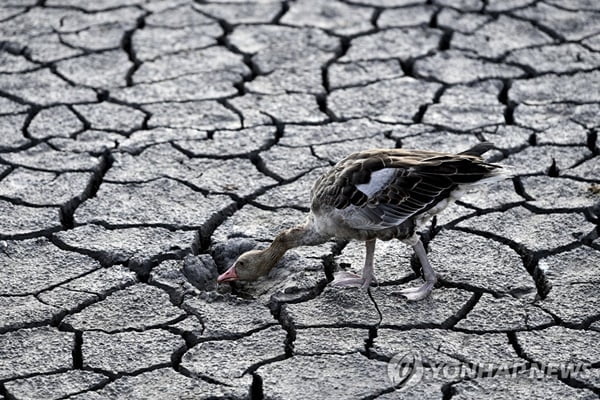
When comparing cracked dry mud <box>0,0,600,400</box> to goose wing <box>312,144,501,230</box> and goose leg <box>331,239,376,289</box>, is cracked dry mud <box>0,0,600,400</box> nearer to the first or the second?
goose leg <box>331,239,376,289</box>

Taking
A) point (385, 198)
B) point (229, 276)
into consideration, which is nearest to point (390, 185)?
point (385, 198)

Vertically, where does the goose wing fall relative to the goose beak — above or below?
above

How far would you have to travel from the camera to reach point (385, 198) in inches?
195

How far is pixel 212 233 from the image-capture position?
5.69 m

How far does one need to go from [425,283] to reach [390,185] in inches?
20.3

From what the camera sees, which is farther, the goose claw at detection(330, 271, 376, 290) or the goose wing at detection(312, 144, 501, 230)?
the goose claw at detection(330, 271, 376, 290)

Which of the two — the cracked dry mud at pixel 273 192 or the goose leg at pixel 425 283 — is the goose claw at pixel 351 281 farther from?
the goose leg at pixel 425 283

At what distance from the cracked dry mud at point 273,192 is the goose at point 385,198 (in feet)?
0.67

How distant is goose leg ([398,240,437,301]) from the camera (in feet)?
16.8

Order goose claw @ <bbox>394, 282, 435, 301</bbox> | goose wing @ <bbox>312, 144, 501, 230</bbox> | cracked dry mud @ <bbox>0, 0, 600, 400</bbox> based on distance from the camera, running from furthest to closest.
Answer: goose claw @ <bbox>394, 282, 435, 301</bbox>
goose wing @ <bbox>312, 144, 501, 230</bbox>
cracked dry mud @ <bbox>0, 0, 600, 400</bbox>

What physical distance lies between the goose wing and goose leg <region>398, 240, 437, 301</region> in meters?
0.22

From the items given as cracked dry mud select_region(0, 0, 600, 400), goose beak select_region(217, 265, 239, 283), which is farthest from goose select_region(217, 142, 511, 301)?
cracked dry mud select_region(0, 0, 600, 400)

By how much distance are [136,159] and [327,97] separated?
4.64ft

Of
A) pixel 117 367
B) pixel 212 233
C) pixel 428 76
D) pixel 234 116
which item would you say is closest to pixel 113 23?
pixel 234 116
